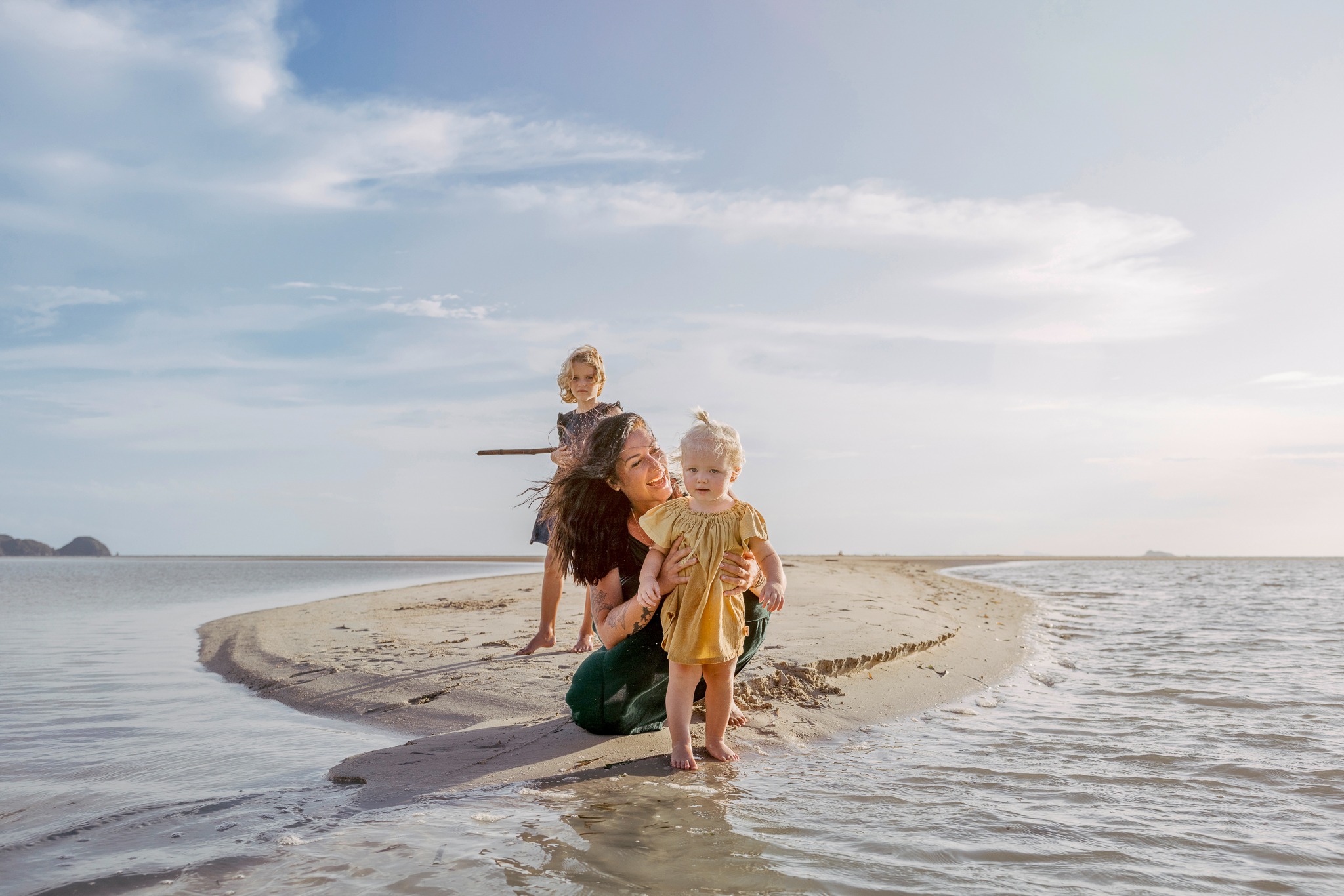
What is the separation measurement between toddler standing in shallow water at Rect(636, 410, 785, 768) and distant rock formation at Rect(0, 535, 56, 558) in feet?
370

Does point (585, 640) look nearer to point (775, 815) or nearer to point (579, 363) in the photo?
point (579, 363)

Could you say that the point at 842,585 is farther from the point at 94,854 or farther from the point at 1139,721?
the point at 94,854

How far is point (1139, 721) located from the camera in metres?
4.02

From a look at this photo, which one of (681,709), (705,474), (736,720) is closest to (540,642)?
(736,720)

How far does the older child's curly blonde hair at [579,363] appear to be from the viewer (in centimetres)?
562

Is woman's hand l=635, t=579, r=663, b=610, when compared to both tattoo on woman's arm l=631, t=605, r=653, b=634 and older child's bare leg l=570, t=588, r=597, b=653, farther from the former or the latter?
older child's bare leg l=570, t=588, r=597, b=653

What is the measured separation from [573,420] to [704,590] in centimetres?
267

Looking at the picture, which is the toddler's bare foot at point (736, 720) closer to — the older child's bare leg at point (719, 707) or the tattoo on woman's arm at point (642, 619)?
the older child's bare leg at point (719, 707)

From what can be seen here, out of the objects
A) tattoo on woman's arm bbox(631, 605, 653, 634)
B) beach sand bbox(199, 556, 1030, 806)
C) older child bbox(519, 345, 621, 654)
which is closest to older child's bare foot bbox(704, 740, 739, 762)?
beach sand bbox(199, 556, 1030, 806)

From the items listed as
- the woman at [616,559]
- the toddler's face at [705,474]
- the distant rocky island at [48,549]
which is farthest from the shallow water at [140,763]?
the distant rocky island at [48,549]

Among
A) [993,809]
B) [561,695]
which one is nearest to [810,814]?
[993,809]

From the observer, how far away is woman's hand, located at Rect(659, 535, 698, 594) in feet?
10.2

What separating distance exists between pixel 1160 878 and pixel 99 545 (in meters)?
120

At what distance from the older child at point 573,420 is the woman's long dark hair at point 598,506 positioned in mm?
Result: 1733
